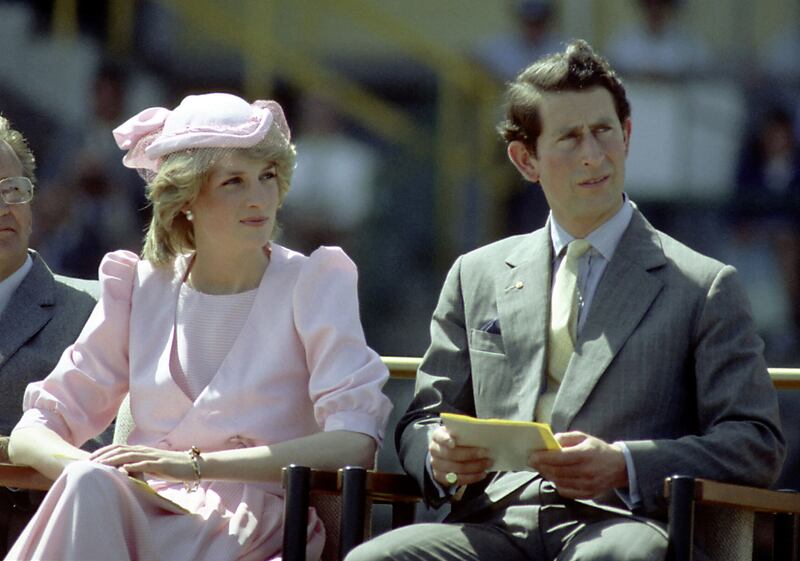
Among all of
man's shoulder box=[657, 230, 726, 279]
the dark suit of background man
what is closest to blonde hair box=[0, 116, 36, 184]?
the dark suit of background man

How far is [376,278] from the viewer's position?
10516 millimetres

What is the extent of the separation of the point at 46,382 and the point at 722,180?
6.87 m

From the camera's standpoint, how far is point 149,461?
3600 mm

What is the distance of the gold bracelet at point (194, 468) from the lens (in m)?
3.63

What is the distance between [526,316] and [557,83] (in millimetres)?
508

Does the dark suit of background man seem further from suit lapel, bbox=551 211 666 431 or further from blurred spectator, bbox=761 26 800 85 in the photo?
blurred spectator, bbox=761 26 800 85

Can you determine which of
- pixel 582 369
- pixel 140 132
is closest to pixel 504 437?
pixel 582 369

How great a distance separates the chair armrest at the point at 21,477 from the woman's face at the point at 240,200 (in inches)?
25.8

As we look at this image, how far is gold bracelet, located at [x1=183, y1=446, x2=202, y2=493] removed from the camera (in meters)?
3.63

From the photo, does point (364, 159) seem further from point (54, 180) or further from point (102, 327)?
point (102, 327)

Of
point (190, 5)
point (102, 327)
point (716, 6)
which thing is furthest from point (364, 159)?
point (102, 327)

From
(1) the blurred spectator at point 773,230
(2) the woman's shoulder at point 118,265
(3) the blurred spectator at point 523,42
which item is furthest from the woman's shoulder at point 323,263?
(3) the blurred spectator at point 523,42

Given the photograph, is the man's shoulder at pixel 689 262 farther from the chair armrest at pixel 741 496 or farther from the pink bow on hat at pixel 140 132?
the pink bow on hat at pixel 140 132

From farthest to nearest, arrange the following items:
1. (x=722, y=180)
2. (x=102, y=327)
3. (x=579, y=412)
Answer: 1. (x=722, y=180)
2. (x=102, y=327)
3. (x=579, y=412)
